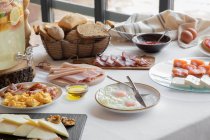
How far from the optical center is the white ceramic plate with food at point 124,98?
3.59 ft

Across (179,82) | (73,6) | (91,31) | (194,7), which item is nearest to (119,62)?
(91,31)

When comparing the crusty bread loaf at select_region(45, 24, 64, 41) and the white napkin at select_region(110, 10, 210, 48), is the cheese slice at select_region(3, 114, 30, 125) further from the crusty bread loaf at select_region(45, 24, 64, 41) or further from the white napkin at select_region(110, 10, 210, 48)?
the white napkin at select_region(110, 10, 210, 48)

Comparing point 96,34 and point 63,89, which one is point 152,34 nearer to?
point 96,34

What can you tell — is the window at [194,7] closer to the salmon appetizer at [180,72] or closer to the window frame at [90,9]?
the window frame at [90,9]

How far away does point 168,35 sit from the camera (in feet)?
5.69

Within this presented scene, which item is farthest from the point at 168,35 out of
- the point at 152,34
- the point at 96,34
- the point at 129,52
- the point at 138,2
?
the point at 138,2

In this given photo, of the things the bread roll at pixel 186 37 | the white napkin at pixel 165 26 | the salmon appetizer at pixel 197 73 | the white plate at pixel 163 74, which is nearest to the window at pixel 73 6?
the white napkin at pixel 165 26

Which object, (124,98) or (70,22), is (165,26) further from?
(124,98)

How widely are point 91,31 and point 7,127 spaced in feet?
2.13

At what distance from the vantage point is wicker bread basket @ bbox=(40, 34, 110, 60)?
4.91 feet

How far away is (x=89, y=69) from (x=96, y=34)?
0.21 m

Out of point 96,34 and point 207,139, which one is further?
point 96,34

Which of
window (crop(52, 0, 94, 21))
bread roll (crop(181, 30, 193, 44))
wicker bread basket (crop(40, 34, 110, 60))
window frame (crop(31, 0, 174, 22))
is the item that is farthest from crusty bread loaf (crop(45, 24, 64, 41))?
window (crop(52, 0, 94, 21))

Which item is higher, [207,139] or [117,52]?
[117,52]
